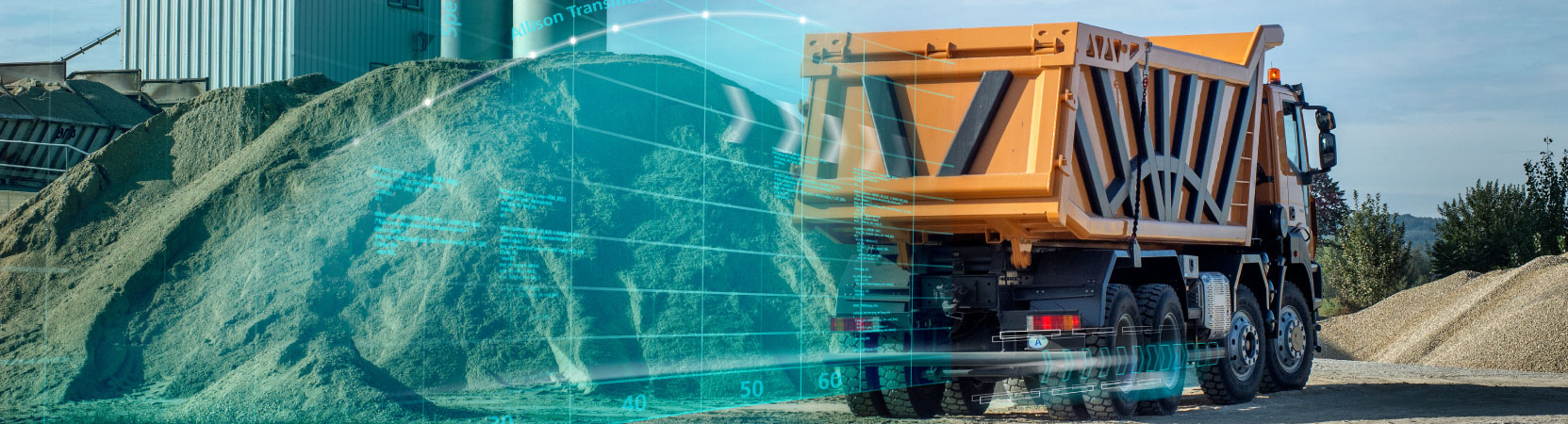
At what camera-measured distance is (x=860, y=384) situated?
11.0m

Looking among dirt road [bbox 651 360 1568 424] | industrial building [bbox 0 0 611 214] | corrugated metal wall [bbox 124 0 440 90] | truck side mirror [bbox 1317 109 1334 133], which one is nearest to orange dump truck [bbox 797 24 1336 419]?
dirt road [bbox 651 360 1568 424]

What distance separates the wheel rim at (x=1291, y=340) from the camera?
14.6m

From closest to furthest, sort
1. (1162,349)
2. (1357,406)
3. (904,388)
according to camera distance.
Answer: (904,388) → (1162,349) → (1357,406)

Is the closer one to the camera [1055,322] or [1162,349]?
[1055,322]

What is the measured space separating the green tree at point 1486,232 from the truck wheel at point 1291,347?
68.4ft

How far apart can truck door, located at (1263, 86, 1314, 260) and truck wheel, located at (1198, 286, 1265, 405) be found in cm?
117

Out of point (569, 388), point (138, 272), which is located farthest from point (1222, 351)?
point (138, 272)

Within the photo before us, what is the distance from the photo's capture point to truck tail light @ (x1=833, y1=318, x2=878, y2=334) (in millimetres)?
10641

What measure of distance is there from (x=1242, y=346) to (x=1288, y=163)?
89.9 inches

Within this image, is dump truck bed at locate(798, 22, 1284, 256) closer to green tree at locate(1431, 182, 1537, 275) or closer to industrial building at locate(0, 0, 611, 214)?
industrial building at locate(0, 0, 611, 214)

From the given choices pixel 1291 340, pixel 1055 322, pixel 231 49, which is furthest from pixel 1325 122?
pixel 231 49

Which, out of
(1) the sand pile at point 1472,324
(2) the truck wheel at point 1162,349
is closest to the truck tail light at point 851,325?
(2) the truck wheel at point 1162,349

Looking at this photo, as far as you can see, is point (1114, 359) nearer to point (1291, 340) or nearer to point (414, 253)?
point (1291, 340)

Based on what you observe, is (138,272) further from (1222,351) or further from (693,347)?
(1222,351)
